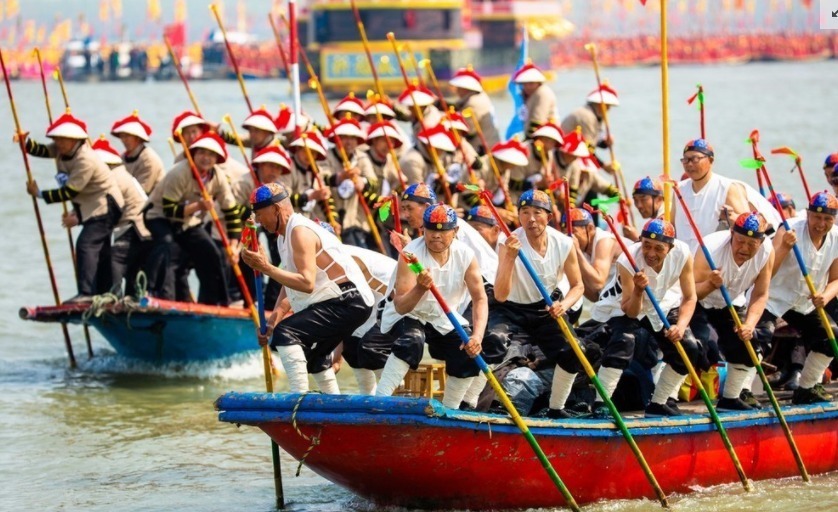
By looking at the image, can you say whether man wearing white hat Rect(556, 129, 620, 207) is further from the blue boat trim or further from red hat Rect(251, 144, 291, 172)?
the blue boat trim

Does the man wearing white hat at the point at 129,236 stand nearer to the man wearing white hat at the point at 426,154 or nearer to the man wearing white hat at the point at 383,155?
the man wearing white hat at the point at 383,155

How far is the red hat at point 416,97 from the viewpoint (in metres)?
18.0

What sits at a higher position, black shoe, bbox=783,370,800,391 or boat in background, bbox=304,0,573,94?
black shoe, bbox=783,370,800,391

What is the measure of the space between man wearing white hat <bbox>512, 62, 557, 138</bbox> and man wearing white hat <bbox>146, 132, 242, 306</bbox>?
4421 millimetres

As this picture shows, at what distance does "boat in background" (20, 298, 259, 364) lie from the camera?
49.6 ft

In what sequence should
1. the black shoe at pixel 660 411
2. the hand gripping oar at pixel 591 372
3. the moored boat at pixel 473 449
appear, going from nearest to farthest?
the moored boat at pixel 473 449
the hand gripping oar at pixel 591 372
the black shoe at pixel 660 411

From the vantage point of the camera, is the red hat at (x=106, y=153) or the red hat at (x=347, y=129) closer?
the red hat at (x=106, y=153)

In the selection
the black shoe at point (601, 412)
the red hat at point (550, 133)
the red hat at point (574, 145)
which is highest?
the red hat at point (550, 133)

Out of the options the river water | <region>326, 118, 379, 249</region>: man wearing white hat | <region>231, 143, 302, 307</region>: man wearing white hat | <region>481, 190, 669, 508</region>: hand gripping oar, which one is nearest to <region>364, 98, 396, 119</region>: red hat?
<region>326, 118, 379, 249</region>: man wearing white hat

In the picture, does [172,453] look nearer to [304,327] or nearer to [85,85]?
[304,327]

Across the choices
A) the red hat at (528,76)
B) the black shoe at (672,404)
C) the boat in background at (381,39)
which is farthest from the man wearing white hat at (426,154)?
the boat in background at (381,39)

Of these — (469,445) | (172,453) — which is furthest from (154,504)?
(469,445)

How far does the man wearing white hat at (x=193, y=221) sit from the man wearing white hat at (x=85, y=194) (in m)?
0.48

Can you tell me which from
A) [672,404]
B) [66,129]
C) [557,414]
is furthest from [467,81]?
[557,414]
